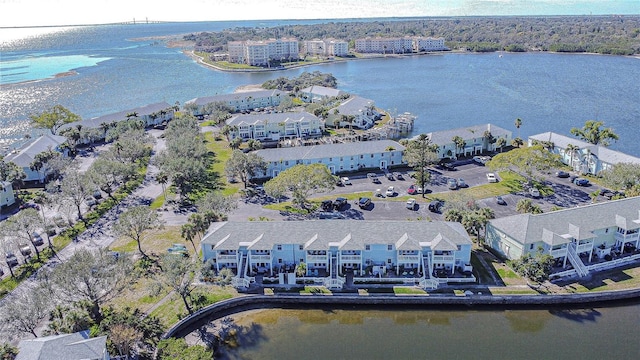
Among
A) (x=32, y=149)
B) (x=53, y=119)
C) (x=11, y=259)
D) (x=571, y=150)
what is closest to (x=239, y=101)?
(x=53, y=119)

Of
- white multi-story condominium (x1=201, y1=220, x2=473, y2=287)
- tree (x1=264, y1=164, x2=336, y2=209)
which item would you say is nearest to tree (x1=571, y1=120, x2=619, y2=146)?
white multi-story condominium (x1=201, y1=220, x2=473, y2=287)

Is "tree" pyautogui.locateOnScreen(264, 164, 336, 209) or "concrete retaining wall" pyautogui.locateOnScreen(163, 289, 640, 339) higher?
"tree" pyautogui.locateOnScreen(264, 164, 336, 209)

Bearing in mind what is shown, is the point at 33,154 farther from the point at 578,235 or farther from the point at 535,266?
the point at 578,235

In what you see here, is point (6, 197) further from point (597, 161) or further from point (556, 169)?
point (597, 161)

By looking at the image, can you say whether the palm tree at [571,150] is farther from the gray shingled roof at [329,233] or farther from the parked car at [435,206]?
the gray shingled roof at [329,233]

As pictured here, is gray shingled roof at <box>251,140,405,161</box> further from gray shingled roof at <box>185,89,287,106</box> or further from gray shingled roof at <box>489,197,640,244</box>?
gray shingled roof at <box>185,89,287,106</box>

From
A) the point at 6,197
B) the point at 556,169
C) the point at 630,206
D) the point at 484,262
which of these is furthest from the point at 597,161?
the point at 6,197
